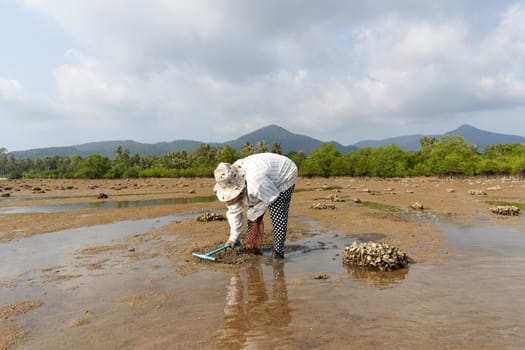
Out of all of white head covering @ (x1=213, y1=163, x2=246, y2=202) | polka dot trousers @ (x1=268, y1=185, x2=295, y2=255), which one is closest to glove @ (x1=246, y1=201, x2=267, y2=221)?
polka dot trousers @ (x1=268, y1=185, x2=295, y2=255)

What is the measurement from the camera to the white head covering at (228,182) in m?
7.17

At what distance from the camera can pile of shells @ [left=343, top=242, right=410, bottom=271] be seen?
6.97 metres

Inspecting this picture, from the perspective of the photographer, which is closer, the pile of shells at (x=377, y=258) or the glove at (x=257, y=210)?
the pile of shells at (x=377, y=258)

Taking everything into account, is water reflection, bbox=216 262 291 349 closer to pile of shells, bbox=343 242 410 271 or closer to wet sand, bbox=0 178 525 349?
wet sand, bbox=0 178 525 349

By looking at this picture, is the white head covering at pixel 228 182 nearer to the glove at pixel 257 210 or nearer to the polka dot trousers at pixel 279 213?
the glove at pixel 257 210

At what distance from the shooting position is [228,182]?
23.7 feet

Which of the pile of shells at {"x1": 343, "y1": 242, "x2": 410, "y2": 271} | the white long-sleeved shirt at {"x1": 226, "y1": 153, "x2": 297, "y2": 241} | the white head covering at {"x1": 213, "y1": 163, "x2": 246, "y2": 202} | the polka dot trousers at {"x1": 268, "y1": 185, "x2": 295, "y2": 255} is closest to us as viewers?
the pile of shells at {"x1": 343, "y1": 242, "x2": 410, "y2": 271}

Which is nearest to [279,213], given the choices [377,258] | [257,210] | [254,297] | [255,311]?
[257,210]

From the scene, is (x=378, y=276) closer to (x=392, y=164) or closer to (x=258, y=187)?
(x=258, y=187)

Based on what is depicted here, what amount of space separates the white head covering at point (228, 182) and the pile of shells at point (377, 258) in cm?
305

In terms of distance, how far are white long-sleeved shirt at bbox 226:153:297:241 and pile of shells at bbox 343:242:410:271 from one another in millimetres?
2254

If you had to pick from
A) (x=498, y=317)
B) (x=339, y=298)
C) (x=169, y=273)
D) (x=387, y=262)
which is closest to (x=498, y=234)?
(x=387, y=262)

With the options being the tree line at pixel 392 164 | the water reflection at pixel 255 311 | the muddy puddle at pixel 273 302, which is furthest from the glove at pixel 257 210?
the tree line at pixel 392 164

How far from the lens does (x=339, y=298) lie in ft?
17.9
